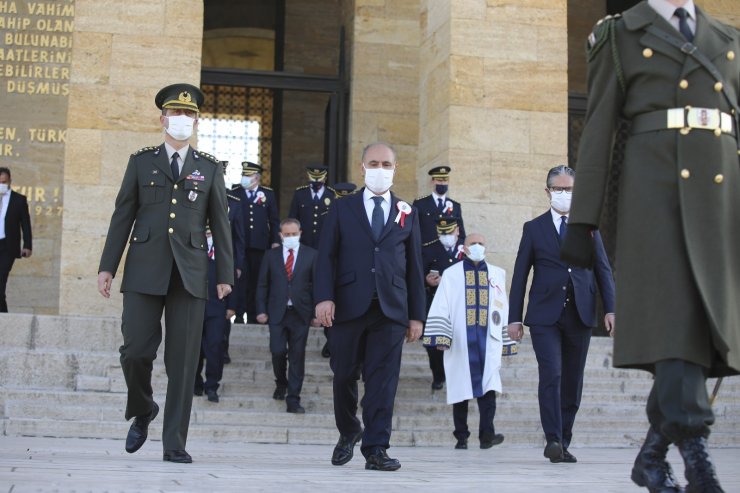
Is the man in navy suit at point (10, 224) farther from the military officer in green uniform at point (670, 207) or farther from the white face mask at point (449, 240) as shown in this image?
the military officer in green uniform at point (670, 207)

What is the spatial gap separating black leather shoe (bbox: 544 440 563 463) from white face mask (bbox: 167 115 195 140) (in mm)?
3141

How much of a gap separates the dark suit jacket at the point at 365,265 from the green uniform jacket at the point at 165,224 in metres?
0.60

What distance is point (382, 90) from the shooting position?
1641cm

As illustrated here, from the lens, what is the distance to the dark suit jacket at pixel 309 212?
13.9 m

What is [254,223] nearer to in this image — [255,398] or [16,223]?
[16,223]

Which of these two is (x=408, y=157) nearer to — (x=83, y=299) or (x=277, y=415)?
(x=83, y=299)

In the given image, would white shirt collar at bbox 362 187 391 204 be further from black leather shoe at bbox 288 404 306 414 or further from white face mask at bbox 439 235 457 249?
white face mask at bbox 439 235 457 249

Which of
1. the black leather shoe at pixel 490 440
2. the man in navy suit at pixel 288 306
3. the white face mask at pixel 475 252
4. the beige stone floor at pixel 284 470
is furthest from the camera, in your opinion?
the man in navy suit at pixel 288 306

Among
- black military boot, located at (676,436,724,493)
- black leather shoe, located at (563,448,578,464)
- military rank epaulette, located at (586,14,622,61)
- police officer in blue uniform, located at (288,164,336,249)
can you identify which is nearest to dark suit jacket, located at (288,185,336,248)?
police officer in blue uniform, located at (288,164,336,249)

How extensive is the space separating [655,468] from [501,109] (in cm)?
928

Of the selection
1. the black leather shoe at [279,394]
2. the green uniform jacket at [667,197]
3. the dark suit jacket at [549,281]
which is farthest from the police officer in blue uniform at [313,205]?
the green uniform jacket at [667,197]

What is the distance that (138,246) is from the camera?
7.23 metres

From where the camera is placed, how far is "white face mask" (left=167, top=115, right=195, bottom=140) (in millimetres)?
7484

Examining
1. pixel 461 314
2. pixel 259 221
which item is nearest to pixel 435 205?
pixel 259 221
